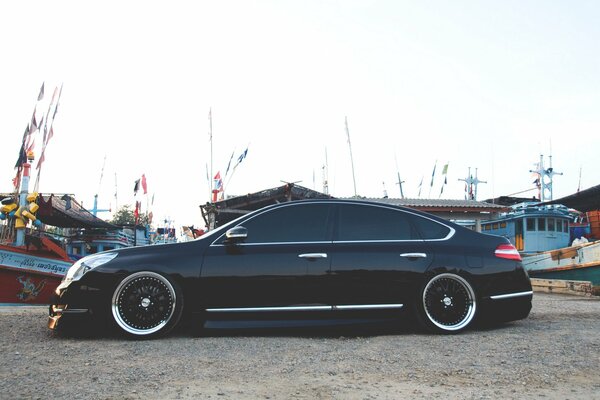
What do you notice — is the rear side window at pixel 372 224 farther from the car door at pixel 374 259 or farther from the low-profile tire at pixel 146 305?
the low-profile tire at pixel 146 305

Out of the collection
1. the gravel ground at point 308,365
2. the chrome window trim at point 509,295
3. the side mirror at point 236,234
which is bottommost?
the gravel ground at point 308,365

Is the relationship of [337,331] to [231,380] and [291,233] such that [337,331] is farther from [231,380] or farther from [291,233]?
[231,380]

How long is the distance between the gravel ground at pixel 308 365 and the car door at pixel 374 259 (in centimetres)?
42

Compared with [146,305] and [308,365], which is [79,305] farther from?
[308,365]

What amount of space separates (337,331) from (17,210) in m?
12.7

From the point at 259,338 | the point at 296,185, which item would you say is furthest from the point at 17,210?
the point at 259,338

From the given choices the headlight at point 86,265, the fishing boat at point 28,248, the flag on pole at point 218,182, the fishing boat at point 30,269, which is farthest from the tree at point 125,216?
the headlight at point 86,265

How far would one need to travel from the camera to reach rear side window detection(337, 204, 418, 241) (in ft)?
17.1

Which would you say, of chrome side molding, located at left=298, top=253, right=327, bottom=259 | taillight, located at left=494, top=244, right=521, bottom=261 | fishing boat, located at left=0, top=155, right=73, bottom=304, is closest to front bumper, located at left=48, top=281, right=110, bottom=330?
chrome side molding, located at left=298, top=253, right=327, bottom=259

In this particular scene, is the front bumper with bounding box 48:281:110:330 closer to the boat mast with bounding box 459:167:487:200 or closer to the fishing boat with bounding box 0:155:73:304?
the fishing boat with bounding box 0:155:73:304

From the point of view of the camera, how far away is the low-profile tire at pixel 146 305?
468cm

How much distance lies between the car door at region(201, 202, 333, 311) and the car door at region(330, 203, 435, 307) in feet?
0.52

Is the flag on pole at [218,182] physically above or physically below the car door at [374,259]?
above

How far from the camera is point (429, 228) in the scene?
536cm
